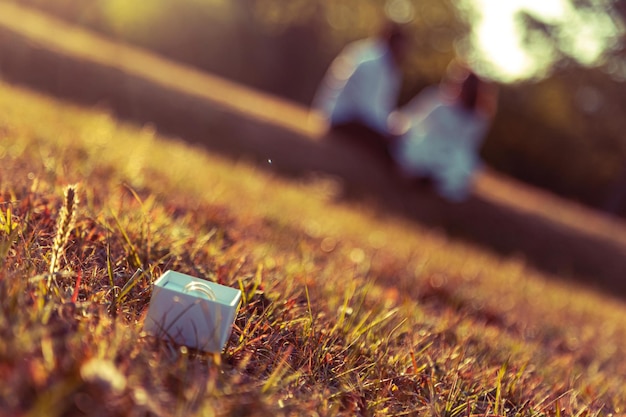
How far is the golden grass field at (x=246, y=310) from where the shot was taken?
1281 millimetres

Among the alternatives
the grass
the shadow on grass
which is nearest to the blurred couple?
the shadow on grass

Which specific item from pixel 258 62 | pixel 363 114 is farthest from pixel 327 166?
pixel 258 62

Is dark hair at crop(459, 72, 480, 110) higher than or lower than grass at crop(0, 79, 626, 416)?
higher

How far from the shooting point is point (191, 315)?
1.48m

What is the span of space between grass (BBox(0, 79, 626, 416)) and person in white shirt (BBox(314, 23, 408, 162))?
4.05 metres

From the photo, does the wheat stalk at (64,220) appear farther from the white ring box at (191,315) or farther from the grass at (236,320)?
the white ring box at (191,315)

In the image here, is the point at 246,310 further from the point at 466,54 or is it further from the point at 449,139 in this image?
the point at 466,54

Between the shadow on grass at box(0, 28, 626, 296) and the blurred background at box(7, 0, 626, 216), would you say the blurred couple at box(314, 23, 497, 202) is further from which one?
the blurred background at box(7, 0, 626, 216)

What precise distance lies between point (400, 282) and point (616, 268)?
18.2 feet

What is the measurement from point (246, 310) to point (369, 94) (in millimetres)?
6920

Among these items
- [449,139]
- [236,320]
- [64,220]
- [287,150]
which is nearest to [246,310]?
[236,320]

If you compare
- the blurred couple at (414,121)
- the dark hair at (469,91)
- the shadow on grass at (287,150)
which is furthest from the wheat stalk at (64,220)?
the dark hair at (469,91)

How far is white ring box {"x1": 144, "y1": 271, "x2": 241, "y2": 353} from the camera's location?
1459mm

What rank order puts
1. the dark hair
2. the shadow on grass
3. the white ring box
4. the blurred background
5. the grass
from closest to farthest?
1. the grass
2. the white ring box
3. the shadow on grass
4. the dark hair
5. the blurred background
